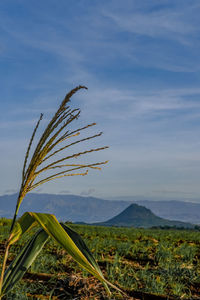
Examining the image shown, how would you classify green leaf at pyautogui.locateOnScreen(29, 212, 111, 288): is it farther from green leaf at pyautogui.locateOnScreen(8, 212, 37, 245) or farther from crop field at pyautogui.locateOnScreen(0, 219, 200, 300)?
crop field at pyautogui.locateOnScreen(0, 219, 200, 300)

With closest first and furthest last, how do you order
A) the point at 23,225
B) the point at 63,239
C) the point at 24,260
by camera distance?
1. the point at 63,239
2. the point at 23,225
3. the point at 24,260

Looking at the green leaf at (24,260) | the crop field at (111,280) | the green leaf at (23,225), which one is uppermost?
the green leaf at (23,225)

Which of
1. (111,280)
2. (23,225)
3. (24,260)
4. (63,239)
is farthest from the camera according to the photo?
(111,280)

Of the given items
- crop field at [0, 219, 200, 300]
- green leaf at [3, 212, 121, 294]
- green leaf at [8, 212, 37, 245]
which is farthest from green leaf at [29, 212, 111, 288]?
crop field at [0, 219, 200, 300]

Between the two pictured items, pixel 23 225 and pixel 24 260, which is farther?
pixel 24 260

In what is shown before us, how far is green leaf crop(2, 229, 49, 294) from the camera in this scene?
8.75ft

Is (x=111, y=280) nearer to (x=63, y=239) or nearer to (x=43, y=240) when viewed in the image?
(x=43, y=240)

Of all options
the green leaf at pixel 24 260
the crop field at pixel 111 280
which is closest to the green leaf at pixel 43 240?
the green leaf at pixel 24 260

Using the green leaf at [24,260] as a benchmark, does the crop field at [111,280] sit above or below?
below

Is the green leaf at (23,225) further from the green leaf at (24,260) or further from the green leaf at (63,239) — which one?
the green leaf at (24,260)

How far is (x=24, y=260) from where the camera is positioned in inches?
107

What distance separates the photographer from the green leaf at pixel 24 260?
105 inches

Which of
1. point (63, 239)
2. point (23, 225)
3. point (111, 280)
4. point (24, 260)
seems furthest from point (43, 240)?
point (111, 280)

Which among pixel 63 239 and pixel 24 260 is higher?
pixel 63 239
